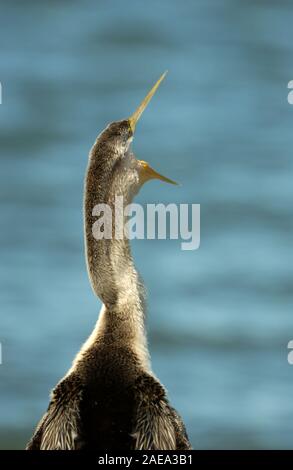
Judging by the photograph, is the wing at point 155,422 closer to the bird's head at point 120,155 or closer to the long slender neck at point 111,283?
the long slender neck at point 111,283

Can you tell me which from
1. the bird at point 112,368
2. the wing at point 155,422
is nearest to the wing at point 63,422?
the bird at point 112,368

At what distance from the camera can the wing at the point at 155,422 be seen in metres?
7.10

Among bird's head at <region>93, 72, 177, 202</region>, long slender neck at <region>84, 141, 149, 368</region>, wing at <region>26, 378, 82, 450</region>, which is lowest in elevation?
wing at <region>26, 378, 82, 450</region>

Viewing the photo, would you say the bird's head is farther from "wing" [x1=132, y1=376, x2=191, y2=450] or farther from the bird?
"wing" [x1=132, y1=376, x2=191, y2=450]

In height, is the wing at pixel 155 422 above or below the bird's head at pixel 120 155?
below

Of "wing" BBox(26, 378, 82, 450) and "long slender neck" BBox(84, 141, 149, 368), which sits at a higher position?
"long slender neck" BBox(84, 141, 149, 368)

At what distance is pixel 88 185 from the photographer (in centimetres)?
746

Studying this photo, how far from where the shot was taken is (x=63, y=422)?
7.07 metres

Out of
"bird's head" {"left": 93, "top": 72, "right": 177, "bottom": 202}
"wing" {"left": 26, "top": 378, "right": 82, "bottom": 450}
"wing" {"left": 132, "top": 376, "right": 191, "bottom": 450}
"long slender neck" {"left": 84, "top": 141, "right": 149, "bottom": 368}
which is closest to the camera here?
"wing" {"left": 26, "top": 378, "right": 82, "bottom": 450}

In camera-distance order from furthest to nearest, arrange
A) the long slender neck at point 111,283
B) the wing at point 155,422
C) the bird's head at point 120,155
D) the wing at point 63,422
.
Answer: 1. the bird's head at point 120,155
2. the long slender neck at point 111,283
3. the wing at point 155,422
4. the wing at point 63,422

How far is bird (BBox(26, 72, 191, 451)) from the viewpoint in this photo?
7.01 m

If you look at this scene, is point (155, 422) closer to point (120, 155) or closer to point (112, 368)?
point (112, 368)

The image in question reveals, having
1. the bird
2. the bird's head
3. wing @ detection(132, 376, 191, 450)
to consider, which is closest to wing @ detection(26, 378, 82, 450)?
the bird

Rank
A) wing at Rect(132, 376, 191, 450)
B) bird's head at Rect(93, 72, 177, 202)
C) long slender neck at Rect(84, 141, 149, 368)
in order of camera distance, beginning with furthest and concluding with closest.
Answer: bird's head at Rect(93, 72, 177, 202) < long slender neck at Rect(84, 141, 149, 368) < wing at Rect(132, 376, 191, 450)
